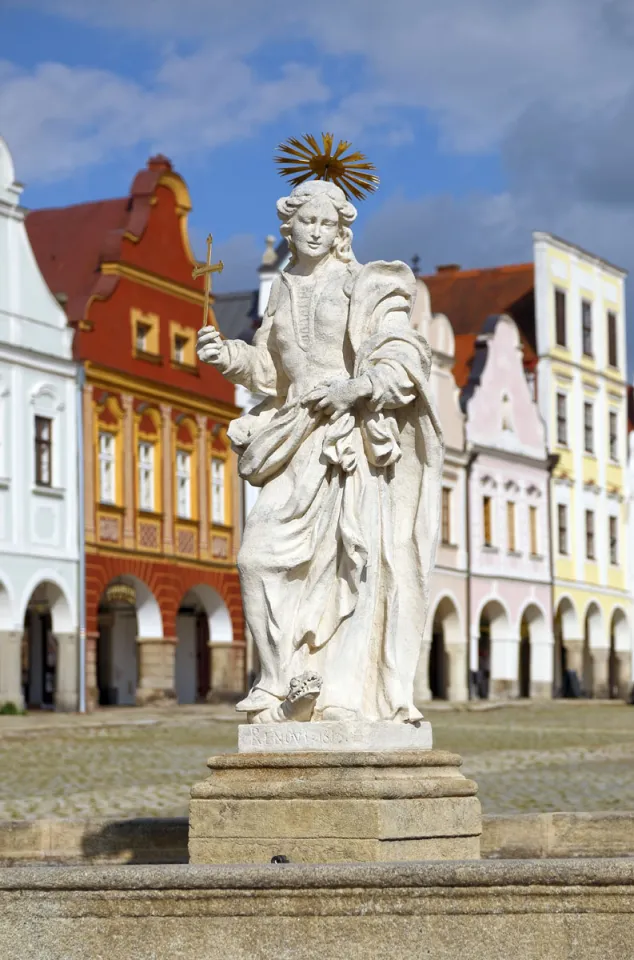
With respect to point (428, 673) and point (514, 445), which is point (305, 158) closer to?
point (428, 673)

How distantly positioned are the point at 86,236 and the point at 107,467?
5.85 m

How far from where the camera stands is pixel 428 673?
5119 cm

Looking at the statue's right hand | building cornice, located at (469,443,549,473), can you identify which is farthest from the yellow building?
the statue's right hand

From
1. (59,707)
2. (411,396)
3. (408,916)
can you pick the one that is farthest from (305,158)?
(59,707)

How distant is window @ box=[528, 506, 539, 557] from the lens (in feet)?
187

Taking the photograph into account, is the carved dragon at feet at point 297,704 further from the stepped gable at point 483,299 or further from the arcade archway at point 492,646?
the stepped gable at point 483,299

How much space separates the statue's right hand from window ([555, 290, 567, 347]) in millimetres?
50027

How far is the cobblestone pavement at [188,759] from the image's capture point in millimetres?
16078

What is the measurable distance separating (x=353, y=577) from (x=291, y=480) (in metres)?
0.48

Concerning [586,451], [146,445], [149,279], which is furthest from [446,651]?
[149,279]

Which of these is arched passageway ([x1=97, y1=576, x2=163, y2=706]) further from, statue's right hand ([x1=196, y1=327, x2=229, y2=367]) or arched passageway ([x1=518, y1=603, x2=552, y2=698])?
statue's right hand ([x1=196, y1=327, x2=229, y2=367])

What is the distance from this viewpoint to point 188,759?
74.5 ft

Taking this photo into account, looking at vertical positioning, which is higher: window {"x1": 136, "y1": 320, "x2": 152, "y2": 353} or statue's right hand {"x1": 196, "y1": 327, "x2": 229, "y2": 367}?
window {"x1": 136, "y1": 320, "x2": 152, "y2": 353}

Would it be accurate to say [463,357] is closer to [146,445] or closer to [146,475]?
[146,445]
